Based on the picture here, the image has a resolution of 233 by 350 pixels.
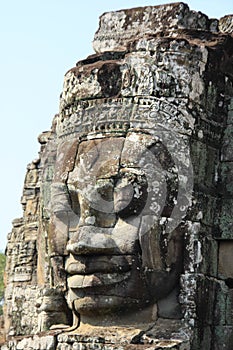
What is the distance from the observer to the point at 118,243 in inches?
340

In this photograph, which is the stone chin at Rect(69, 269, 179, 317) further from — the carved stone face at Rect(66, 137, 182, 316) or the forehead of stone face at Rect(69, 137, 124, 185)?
the forehead of stone face at Rect(69, 137, 124, 185)

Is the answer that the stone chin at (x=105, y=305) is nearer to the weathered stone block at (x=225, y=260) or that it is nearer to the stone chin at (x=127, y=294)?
the stone chin at (x=127, y=294)

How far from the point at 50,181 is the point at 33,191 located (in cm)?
215

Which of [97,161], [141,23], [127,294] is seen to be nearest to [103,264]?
[127,294]

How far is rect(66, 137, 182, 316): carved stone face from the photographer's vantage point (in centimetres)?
862

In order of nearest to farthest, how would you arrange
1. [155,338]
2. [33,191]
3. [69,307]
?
1. [155,338]
2. [69,307]
3. [33,191]

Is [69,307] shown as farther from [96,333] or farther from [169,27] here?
[169,27]

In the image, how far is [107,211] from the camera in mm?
8828

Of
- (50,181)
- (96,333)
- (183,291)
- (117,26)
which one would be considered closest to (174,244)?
(183,291)

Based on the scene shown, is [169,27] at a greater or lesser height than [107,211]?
greater

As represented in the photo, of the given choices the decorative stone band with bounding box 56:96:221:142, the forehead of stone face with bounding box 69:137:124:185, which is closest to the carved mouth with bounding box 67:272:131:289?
the forehead of stone face with bounding box 69:137:124:185

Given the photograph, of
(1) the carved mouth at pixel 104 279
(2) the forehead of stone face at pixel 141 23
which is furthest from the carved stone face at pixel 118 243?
(2) the forehead of stone face at pixel 141 23

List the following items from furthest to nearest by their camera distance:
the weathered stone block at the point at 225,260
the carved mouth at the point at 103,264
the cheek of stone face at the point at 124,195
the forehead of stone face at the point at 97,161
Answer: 1. the weathered stone block at the point at 225,260
2. the forehead of stone face at the point at 97,161
3. the cheek of stone face at the point at 124,195
4. the carved mouth at the point at 103,264

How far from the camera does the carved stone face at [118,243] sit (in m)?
8.62
